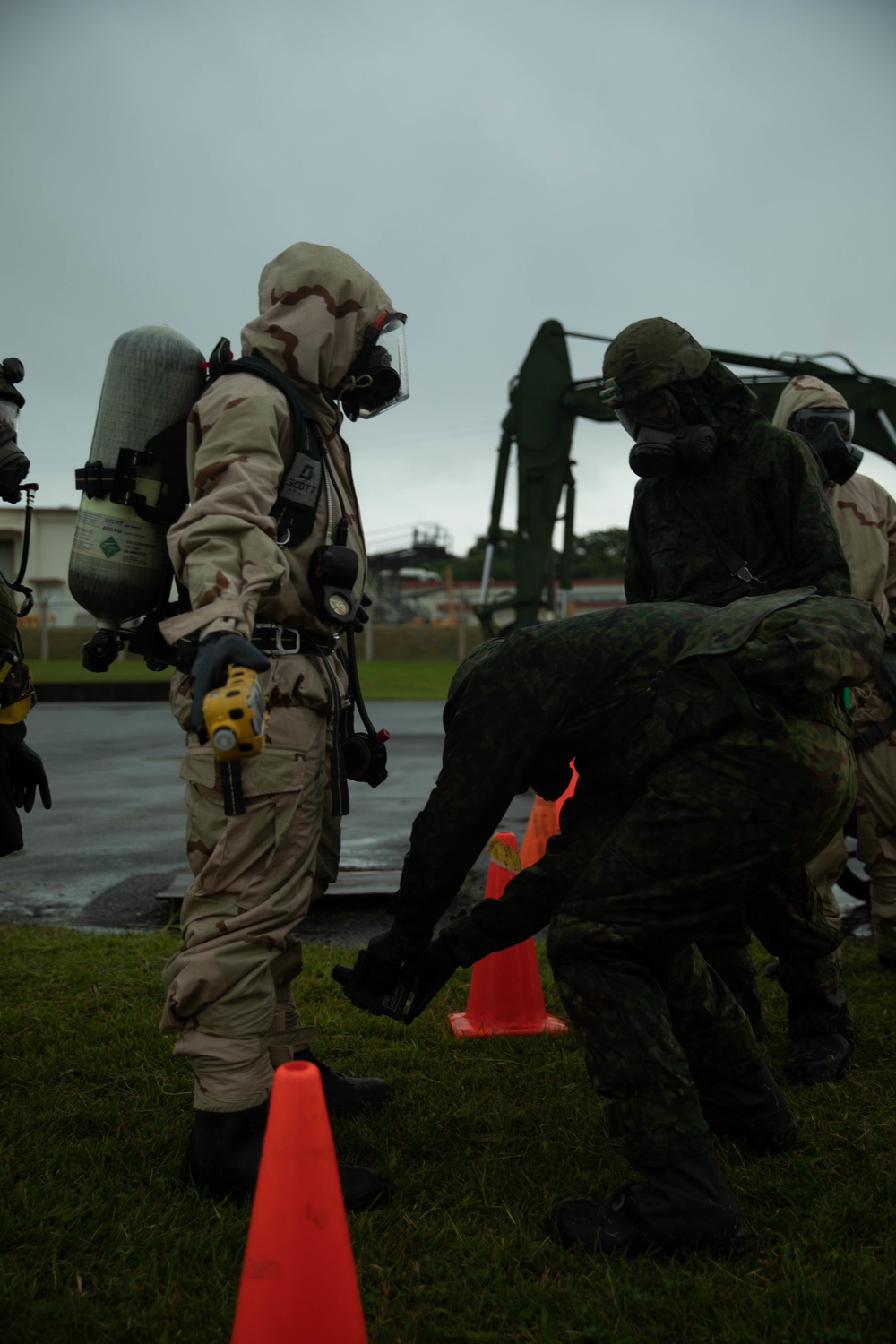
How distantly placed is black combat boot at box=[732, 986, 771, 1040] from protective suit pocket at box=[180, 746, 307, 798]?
169cm

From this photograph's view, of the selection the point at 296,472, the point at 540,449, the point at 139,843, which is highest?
the point at 540,449

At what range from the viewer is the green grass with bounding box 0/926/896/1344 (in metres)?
2.06

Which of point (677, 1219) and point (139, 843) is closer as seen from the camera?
point (677, 1219)

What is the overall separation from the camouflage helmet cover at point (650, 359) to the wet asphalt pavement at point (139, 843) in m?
2.92

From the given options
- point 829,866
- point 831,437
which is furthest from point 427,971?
point 831,437

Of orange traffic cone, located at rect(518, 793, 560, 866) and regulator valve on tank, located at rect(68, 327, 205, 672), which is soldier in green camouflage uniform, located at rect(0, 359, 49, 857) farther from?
orange traffic cone, located at rect(518, 793, 560, 866)

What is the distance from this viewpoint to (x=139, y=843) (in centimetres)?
720

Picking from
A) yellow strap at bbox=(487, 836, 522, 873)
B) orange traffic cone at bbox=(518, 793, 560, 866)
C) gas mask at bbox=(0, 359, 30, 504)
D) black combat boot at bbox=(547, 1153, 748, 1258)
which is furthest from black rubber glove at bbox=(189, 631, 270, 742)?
orange traffic cone at bbox=(518, 793, 560, 866)

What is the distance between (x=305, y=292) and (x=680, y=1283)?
8.24 ft

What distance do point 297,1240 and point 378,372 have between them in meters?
2.22

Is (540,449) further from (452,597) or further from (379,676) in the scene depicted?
(452,597)

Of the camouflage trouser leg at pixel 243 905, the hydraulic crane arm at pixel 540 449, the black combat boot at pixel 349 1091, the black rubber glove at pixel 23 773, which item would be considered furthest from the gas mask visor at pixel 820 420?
the hydraulic crane arm at pixel 540 449

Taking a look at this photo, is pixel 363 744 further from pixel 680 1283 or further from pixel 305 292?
pixel 680 1283

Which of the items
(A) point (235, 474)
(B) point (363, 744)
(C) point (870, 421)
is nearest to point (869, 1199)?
(B) point (363, 744)
